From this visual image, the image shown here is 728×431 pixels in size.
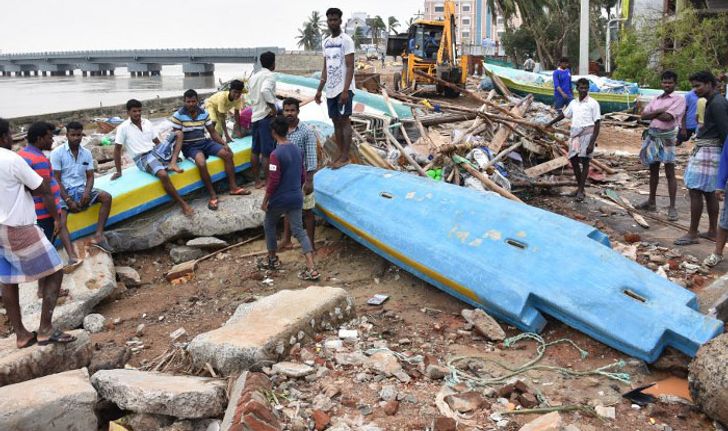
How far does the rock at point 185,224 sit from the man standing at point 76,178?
315 millimetres

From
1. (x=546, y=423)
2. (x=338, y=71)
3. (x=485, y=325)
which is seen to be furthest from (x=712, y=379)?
(x=338, y=71)

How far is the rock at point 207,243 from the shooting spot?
6848 millimetres

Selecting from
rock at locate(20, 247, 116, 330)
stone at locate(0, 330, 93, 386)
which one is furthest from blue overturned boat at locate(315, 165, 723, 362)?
stone at locate(0, 330, 93, 386)

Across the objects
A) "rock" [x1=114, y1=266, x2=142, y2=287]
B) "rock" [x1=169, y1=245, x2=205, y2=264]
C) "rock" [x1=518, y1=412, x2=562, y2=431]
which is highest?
"rock" [x1=518, y1=412, x2=562, y2=431]

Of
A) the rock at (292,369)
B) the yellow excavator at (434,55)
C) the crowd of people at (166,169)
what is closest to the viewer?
the rock at (292,369)

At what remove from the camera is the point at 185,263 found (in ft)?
21.3

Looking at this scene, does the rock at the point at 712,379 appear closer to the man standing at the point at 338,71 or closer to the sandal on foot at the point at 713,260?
the sandal on foot at the point at 713,260

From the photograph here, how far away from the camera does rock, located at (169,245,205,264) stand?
268 inches

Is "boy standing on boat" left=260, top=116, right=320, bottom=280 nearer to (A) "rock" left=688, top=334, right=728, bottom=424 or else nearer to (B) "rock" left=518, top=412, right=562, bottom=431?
(B) "rock" left=518, top=412, right=562, bottom=431

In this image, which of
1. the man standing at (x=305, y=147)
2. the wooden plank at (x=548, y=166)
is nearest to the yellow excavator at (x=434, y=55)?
the wooden plank at (x=548, y=166)

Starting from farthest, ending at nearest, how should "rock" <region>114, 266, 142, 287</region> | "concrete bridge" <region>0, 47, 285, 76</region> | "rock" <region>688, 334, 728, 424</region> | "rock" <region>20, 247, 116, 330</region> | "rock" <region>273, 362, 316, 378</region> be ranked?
1. "concrete bridge" <region>0, 47, 285, 76</region>
2. "rock" <region>114, 266, 142, 287</region>
3. "rock" <region>20, 247, 116, 330</region>
4. "rock" <region>273, 362, 316, 378</region>
5. "rock" <region>688, 334, 728, 424</region>

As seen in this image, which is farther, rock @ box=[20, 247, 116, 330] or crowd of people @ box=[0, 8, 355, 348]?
rock @ box=[20, 247, 116, 330]

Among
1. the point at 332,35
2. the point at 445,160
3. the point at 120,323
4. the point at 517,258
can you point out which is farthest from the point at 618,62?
the point at 120,323

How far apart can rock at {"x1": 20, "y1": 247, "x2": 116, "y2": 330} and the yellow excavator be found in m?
13.8
